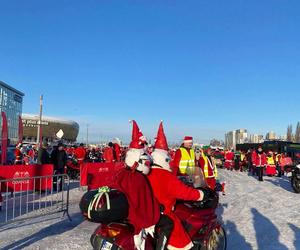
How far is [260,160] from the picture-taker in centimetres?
2020

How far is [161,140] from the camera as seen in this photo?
5.70 meters

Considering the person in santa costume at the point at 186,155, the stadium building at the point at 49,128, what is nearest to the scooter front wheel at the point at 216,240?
the person in santa costume at the point at 186,155

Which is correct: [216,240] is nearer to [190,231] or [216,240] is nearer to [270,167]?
[190,231]

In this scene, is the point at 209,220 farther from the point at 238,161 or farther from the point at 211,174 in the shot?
the point at 238,161

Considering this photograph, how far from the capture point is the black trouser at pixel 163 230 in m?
4.09

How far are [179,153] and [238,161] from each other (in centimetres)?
2338

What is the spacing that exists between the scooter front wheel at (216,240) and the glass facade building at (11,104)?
178 feet

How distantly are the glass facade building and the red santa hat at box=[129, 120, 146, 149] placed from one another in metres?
54.3

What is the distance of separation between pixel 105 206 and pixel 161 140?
231 cm

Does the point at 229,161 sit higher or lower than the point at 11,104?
lower

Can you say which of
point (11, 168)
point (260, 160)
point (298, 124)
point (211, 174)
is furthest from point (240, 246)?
point (298, 124)

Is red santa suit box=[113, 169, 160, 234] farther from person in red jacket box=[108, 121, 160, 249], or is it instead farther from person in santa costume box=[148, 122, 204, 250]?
person in santa costume box=[148, 122, 204, 250]

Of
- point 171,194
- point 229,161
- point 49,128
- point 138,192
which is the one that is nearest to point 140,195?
point 138,192

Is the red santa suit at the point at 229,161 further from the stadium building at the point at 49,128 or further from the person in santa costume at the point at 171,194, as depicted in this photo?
the stadium building at the point at 49,128
